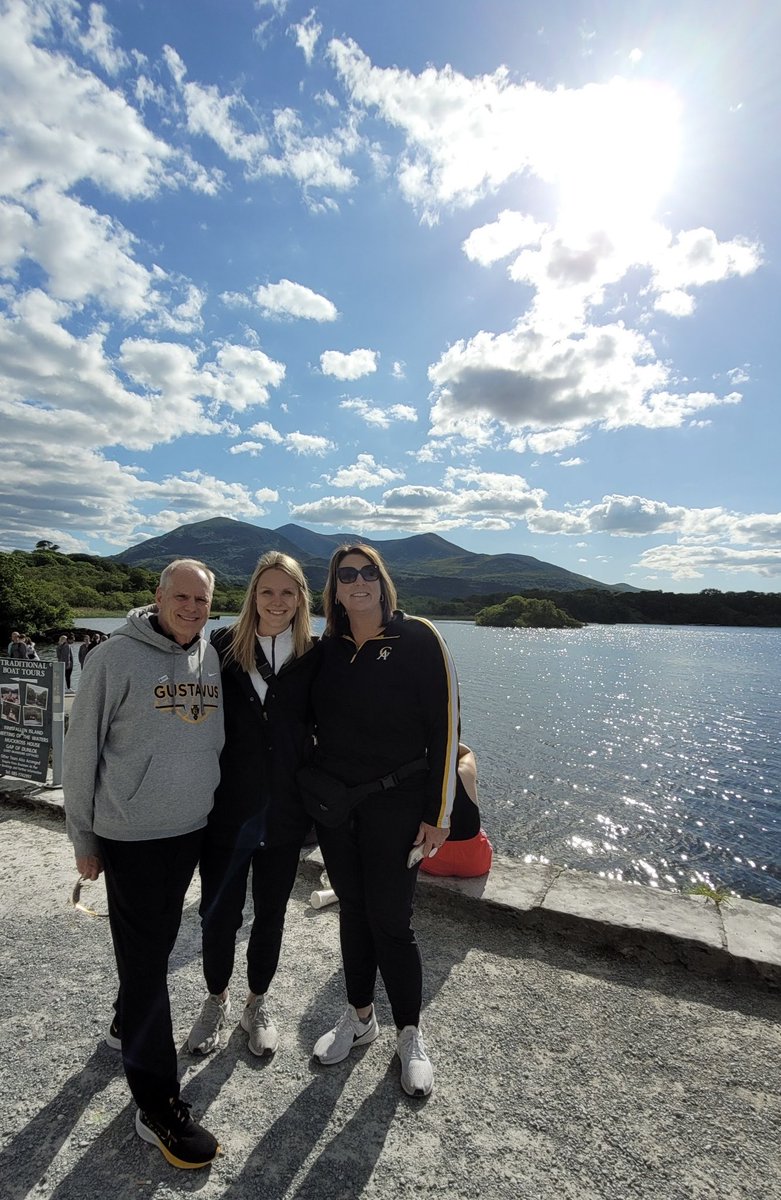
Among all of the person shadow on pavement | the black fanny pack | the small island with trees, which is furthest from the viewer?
the small island with trees

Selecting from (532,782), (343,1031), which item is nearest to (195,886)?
(343,1031)

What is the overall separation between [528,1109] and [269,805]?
167 cm

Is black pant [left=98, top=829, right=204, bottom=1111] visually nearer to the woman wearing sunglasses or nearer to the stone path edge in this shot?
the woman wearing sunglasses

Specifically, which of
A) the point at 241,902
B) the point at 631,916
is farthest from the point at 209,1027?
the point at 631,916

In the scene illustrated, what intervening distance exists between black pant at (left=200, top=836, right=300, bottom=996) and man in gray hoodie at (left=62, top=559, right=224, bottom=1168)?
0.25m

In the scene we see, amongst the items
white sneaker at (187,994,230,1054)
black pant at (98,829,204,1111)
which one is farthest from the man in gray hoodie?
white sneaker at (187,994,230,1054)

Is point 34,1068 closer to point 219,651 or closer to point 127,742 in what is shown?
point 127,742

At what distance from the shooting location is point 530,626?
104 meters

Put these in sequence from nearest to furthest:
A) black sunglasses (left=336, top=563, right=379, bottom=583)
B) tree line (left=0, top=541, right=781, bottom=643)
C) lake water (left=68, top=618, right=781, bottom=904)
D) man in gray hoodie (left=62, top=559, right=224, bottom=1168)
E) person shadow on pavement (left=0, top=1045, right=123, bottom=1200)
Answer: person shadow on pavement (left=0, top=1045, right=123, bottom=1200) → man in gray hoodie (left=62, top=559, right=224, bottom=1168) → black sunglasses (left=336, top=563, right=379, bottom=583) → lake water (left=68, top=618, right=781, bottom=904) → tree line (left=0, top=541, right=781, bottom=643)

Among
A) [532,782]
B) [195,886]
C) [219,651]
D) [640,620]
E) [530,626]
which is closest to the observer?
[219,651]

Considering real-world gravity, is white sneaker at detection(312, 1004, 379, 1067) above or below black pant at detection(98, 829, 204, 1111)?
below

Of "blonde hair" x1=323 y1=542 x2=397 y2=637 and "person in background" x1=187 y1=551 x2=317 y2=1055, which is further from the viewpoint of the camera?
"blonde hair" x1=323 y1=542 x2=397 y2=637

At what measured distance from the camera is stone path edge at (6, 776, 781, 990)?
10.8 ft

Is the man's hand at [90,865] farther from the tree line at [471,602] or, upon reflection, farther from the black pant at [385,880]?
the tree line at [471,602]
